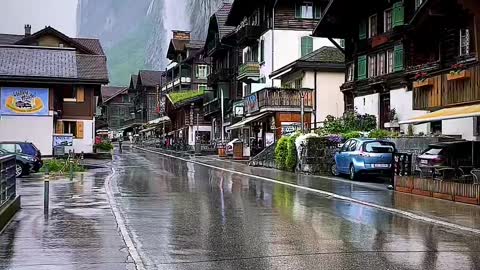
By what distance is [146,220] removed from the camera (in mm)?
13586

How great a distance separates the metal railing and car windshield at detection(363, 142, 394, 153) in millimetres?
14666

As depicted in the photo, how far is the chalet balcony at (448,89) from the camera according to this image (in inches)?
795

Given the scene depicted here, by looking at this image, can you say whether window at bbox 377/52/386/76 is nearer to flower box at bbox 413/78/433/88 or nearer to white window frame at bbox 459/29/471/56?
white window frame at bbox 459/29/471/56

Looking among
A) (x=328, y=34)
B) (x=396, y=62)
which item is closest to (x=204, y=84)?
(x=328, y=34)

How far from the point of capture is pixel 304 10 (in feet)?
175

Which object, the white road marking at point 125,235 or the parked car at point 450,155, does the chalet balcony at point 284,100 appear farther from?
the white road marking at point 125,235

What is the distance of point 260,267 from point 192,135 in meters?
75.2

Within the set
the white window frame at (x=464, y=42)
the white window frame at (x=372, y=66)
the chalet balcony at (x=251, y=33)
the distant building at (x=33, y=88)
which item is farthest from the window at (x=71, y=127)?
the white window frame at (x=464, y=42)

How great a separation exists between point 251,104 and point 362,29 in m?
13.3

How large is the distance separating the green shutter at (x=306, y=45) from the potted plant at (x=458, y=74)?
32631 millimetres

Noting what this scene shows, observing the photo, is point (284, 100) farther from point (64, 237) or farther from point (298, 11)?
point (64, 237)

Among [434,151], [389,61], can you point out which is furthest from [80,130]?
[434,151]

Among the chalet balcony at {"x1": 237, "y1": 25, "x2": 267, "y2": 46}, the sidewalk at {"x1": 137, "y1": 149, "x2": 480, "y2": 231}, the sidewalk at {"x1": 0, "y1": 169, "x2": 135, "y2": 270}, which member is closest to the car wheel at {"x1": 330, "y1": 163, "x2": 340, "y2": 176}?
the sidewalk at {"x1": 137, "y1": 149, "x2": 480, "y2": 231}

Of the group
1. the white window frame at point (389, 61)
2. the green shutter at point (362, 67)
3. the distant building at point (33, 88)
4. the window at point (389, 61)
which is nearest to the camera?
the white window frame at point (389, 61)
